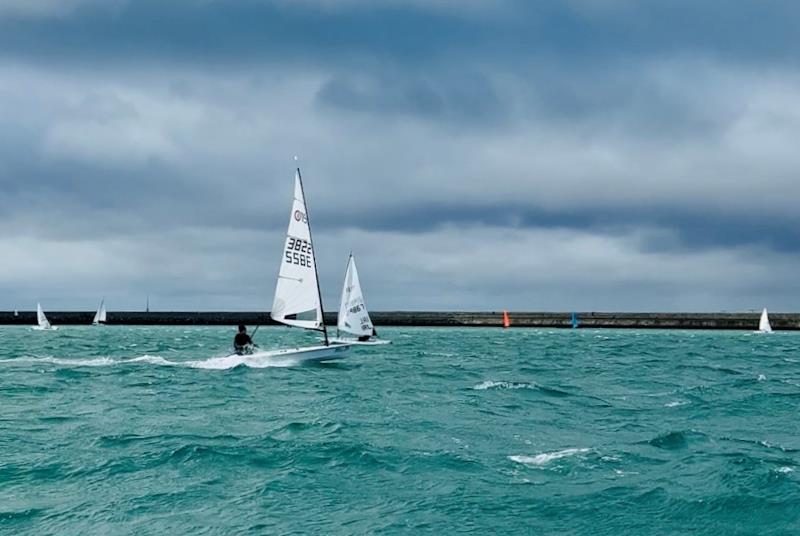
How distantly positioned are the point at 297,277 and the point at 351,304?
68.6ft

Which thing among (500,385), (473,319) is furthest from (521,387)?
(473,319)

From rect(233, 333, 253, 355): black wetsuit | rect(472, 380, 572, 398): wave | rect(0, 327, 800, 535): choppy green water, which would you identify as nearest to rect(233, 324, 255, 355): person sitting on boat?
rect(233, 333, 253, 355): black wetsuit

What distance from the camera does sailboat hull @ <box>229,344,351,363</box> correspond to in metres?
42.2

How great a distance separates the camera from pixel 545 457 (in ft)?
60.6

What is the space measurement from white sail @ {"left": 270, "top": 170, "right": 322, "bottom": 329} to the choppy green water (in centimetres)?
916

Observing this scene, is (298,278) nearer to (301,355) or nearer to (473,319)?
(301,355)

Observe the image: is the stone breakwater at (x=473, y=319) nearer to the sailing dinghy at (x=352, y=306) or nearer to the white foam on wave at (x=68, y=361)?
the sailing dinghy at (x=352, y=306)

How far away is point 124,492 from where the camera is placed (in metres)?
15.4

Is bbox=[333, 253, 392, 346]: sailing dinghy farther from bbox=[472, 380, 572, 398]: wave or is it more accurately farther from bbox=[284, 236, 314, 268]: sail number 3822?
bbox=[472, 380, 572, 398]: wave

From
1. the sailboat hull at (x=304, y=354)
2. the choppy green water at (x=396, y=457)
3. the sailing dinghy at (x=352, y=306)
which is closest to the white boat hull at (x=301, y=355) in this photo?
the sailboat hull at (x=304, y=354)

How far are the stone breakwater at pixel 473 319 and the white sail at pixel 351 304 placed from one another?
68122 mm

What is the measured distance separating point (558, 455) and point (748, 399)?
50.3 feet

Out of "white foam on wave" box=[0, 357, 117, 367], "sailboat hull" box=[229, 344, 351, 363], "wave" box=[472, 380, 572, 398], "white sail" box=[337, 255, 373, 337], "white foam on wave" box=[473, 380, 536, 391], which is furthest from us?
"white sail" box=[337, 255, 373, 337]

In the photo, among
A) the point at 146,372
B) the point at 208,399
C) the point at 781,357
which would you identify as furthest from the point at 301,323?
the point at 781,357
